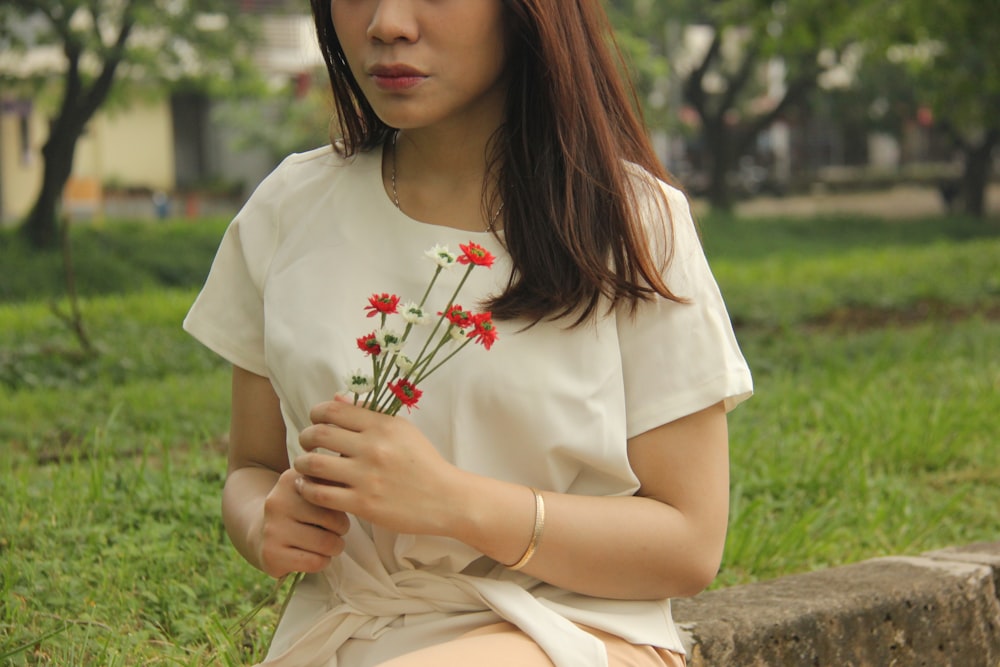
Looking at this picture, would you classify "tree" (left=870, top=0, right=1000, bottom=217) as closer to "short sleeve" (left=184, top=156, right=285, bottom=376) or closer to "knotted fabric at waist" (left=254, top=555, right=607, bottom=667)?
"short sleeve" (left=184, top=156, right=285, bottom=376)

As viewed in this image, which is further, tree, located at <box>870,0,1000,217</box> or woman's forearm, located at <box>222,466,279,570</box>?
tree, located at <box>870,0,1000,217</box>

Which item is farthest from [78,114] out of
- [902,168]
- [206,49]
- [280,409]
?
[902,168]

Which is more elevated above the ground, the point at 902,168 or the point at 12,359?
the point at 12,359

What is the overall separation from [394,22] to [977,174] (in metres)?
23.5

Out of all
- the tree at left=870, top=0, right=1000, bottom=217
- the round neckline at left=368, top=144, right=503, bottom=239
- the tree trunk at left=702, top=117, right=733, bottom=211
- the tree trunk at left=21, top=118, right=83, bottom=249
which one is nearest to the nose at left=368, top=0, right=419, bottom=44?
the round neckline at left=368, top=144, right=503, bottom=239

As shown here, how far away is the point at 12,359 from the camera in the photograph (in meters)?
5.97

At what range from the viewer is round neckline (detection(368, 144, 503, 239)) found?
1.62m

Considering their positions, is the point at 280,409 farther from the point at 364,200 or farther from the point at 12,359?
the point at 12,359

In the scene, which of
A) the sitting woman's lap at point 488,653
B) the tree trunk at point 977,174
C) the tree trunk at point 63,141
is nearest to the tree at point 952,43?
the tree trunk at point 63,141

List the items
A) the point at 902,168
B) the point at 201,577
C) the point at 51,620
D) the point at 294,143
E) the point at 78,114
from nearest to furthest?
the point at 51,620 → the point at 201,577 → the point at 78,114 → the point at 294,143 → the point at 902,168

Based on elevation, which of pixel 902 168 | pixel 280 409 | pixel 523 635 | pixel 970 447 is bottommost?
pixel 902 168

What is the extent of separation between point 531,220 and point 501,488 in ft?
1.13

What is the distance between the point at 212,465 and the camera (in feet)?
11.6

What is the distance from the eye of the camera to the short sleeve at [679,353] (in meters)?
1.53
